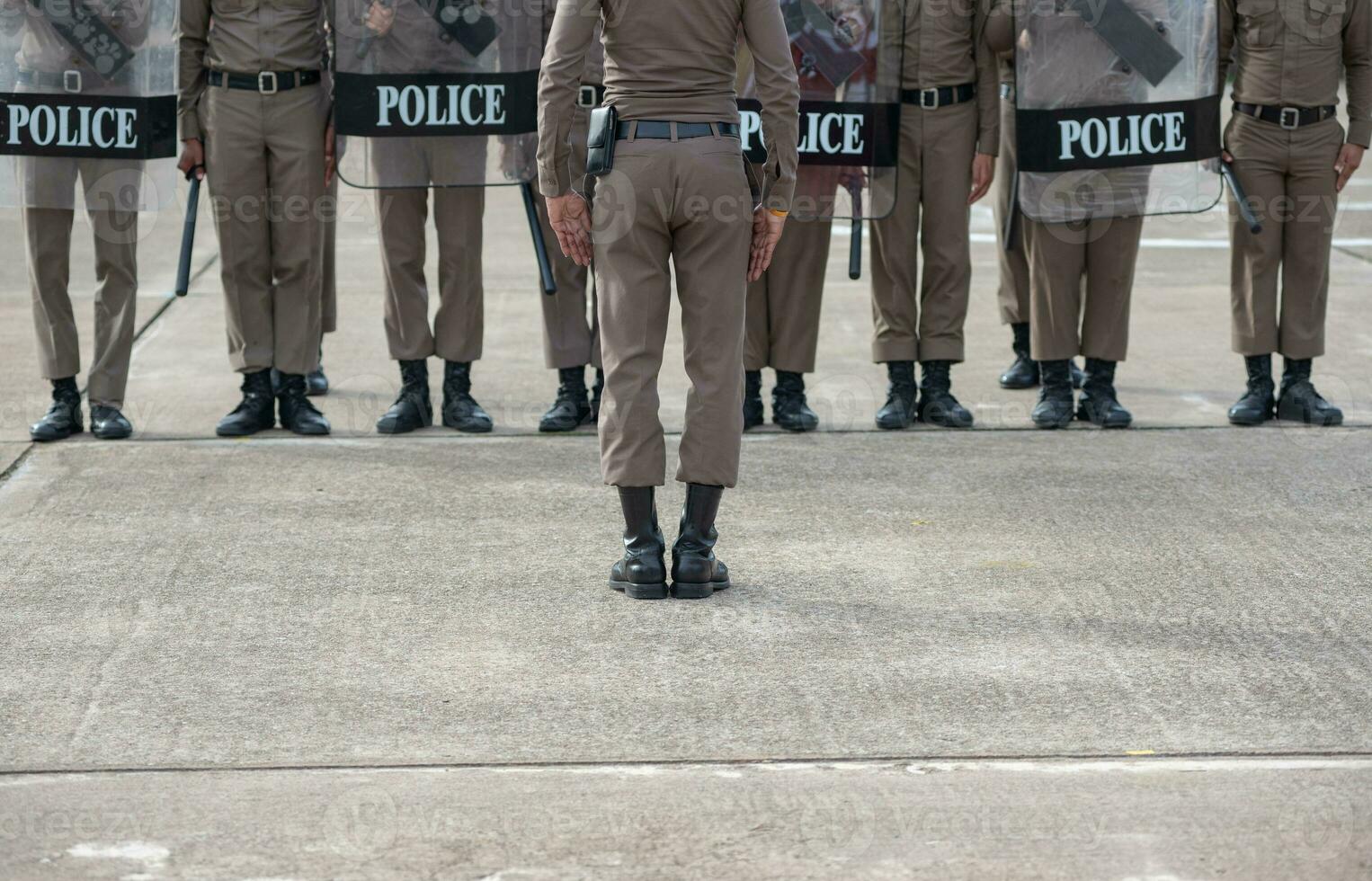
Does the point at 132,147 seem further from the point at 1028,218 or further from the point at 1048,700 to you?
the point at 1048,700

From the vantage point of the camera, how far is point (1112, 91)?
20.4 ft

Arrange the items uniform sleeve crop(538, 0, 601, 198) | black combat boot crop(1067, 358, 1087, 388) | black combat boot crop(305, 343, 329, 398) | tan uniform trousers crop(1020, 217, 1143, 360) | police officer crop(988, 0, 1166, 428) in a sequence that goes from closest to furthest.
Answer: uniform sleeve crop(538, 0, 601, 198)
police officer crop(988, 0, 1166, 428)
tan uniform trousers crop(1020, 217, 1143, 360)
black combat boot crop(1067, 358, 1087, 388)
black combat boot crop(305, 343, 329, 398)

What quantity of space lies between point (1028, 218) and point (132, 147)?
325 cm

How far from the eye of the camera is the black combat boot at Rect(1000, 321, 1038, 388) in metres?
7.16

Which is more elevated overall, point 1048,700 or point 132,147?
point 132,147

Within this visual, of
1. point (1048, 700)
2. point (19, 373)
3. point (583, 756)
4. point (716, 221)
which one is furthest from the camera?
point (19, 373)

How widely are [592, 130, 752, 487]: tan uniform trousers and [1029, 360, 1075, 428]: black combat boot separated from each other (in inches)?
84.9

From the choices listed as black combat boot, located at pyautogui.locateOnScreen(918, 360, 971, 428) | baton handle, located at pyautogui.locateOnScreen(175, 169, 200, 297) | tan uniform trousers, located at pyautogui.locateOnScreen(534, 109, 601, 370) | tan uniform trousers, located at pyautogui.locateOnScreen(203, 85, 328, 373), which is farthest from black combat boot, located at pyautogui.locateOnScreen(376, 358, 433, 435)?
black combat boot, located at pyautogui.locateOnScreen(918, 360, 971, 428)

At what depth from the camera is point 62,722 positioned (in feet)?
12.0

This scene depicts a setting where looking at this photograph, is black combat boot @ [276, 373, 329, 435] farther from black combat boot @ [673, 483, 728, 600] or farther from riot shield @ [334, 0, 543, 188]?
black combat boot @ [673, 483, 728, 600]

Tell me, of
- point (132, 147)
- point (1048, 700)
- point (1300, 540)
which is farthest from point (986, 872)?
point (132, 147)

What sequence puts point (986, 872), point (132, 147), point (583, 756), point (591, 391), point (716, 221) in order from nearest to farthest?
1. point (986, 872)
2. point (583, 756)
3. point (716, 221)
4. point (132, 147)
5. point (591, 391)

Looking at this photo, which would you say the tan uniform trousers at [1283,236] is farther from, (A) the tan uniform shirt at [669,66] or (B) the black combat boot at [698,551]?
(B) the black combat boot at [698,551]

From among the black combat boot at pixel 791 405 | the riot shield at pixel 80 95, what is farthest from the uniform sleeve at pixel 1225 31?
the riot shield at pixel 80 95
